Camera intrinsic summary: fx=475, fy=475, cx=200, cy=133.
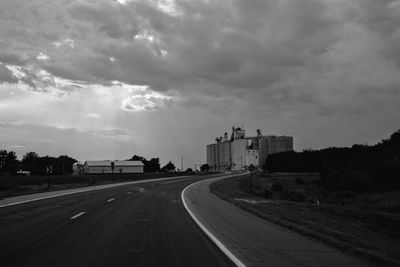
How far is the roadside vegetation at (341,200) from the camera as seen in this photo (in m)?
13.8

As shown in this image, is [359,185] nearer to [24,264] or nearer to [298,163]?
[24,264]

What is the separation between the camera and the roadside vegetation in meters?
13.8

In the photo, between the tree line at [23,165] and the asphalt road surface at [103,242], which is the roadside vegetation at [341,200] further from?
the tree line at [23,165]

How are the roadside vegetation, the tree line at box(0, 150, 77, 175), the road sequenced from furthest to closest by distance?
the tree line at box(0, 150, 77, 175) → the roadside vegetation → the road

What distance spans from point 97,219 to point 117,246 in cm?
621

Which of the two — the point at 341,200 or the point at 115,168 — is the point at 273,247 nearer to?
the point at 341,200

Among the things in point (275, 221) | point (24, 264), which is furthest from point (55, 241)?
point (275, 221)

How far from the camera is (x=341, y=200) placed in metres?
50.9

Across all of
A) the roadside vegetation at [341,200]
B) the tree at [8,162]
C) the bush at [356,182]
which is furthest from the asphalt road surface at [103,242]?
the tree at [8,162]

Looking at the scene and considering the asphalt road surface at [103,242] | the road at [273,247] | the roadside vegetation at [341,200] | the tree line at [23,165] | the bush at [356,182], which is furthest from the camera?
the tree line at [23,165]

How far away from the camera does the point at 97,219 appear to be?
53.8 feet

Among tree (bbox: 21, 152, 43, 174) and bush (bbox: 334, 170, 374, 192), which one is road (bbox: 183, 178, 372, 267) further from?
tree (bbox: 21, 152, 43, 174)

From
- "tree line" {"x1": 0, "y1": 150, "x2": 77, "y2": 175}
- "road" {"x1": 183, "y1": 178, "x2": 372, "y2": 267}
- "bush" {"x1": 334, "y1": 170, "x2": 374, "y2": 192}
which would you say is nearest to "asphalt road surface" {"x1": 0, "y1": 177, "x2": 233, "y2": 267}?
"road" {"x1": 183, "y1": 178, "x2": 372, "y2": 267}

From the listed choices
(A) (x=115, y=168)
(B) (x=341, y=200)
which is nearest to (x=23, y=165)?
(A) (x=115, y=168)
